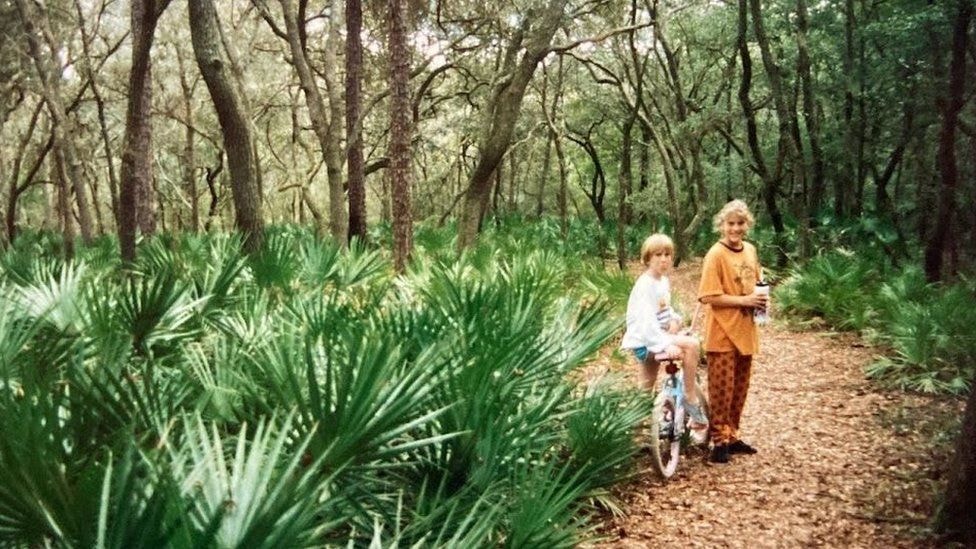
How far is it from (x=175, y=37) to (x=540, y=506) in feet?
72.3

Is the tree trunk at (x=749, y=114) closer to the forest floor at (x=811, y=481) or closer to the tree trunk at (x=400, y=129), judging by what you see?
the tree trunk at (x=400, y=129)

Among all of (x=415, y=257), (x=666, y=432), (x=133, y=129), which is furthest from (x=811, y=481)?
(x=133, y=129)

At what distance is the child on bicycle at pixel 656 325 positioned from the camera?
4914 millimetres

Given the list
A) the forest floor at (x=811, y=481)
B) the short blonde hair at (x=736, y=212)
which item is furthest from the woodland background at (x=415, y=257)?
the short blonde hair at (x=736, y=212)

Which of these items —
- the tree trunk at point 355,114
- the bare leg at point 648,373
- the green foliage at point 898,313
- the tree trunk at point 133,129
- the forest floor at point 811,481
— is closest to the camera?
→ the forest floor at point 811,481

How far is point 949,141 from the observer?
452 inches

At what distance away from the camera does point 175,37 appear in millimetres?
21312

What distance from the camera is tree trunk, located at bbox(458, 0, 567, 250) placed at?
407 inches

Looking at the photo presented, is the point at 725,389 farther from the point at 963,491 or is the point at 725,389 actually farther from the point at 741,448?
the point at 963,491

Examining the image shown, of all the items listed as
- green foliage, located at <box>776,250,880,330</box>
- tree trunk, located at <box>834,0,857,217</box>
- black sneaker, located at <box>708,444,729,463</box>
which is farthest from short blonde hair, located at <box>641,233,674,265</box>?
tree trunk, located at <box>834,0,857,217</box>

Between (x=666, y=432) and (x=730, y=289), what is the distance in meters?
1.07

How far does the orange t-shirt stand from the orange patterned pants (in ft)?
0.31

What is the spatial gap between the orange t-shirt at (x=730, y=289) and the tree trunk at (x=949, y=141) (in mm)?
7857

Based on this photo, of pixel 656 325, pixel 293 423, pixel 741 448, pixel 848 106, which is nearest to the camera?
pixel 293 423
